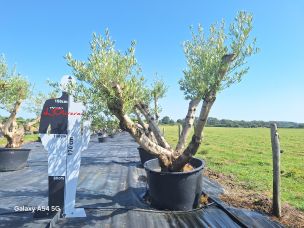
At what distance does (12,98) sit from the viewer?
15.8m

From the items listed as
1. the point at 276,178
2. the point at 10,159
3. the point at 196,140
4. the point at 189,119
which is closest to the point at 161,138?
the point at 189,119

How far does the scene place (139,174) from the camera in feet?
44.4

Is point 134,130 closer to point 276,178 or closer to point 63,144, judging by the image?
point 63,144

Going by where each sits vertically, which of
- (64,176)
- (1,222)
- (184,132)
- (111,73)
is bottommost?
(1,222)

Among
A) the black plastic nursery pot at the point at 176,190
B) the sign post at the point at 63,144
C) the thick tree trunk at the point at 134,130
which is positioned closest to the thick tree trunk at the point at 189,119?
the thick tree trunk at the point at 134,130

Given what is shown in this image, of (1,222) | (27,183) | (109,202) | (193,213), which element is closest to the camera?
(1,222)

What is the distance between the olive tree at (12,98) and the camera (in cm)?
1555

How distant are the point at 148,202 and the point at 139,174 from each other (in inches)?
172

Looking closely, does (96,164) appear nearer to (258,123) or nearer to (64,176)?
(64,176)

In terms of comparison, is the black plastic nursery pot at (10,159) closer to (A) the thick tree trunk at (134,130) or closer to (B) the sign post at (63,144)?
(B) the sign post at (63,144)

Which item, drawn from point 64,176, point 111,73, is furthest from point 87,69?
point 64,176

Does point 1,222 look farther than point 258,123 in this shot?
No

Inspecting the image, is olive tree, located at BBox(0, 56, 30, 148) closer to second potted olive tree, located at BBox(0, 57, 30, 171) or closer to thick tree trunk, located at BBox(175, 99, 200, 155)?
second potted olive tree, located at BBox(0, 57, 30, 171)

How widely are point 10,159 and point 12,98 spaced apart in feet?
10.1
